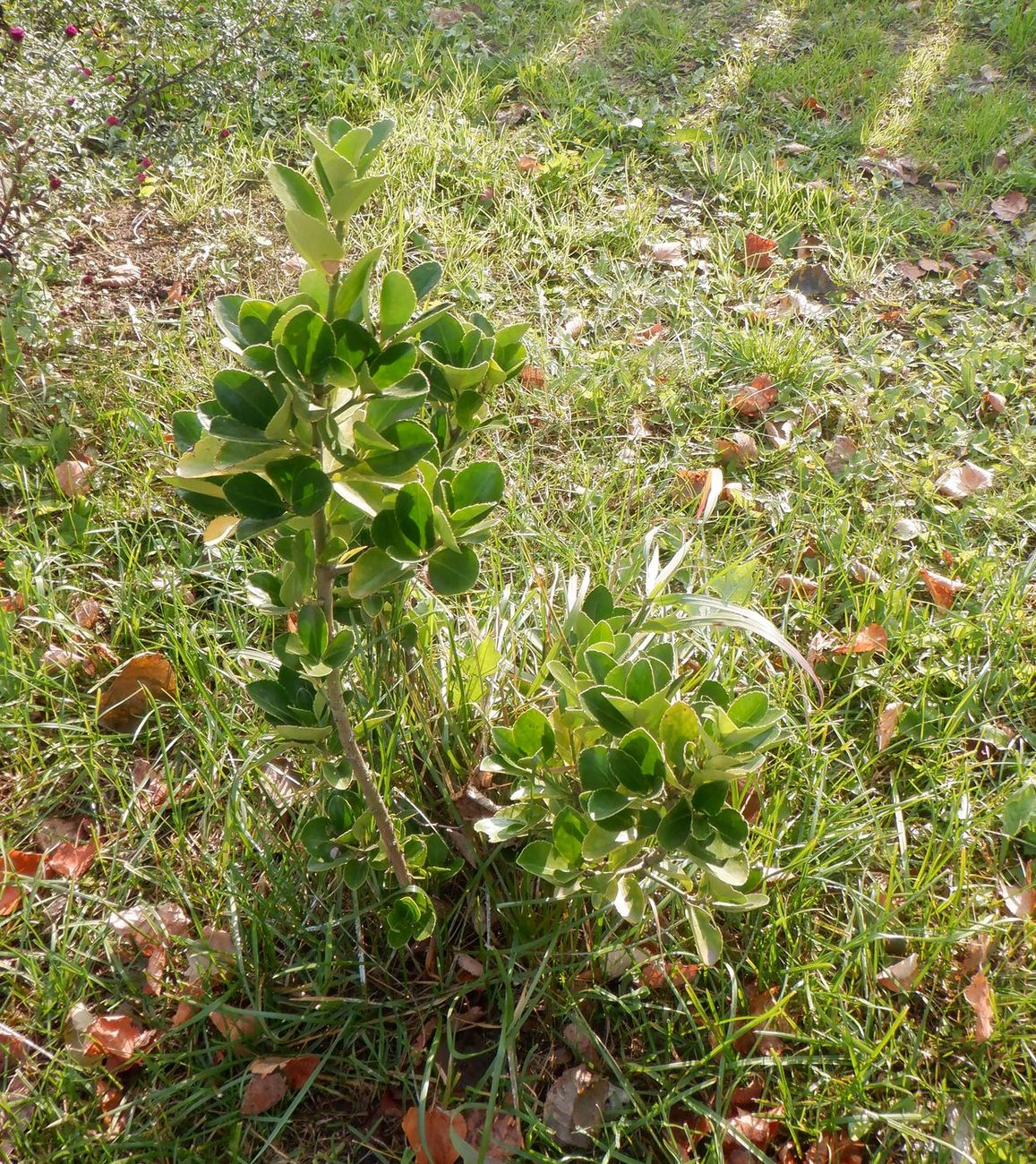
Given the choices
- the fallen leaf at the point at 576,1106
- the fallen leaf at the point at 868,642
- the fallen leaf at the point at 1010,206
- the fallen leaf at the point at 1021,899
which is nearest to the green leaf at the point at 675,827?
the fallen leaf at the point at 576,1106

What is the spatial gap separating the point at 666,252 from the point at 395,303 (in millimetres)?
2431

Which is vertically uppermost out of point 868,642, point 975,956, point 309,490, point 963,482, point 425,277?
point 425,277

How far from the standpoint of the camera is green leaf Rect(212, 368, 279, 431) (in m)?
0.88

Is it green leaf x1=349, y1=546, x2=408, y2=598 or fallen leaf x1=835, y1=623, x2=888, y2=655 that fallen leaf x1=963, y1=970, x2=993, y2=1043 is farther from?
green leaf x1=349, y1=546, x2=408, y2=598

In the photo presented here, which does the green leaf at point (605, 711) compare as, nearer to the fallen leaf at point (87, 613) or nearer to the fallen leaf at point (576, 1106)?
the fallen leaf at point (576, 1106)

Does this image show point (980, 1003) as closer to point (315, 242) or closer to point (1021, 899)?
point (1021, 899)

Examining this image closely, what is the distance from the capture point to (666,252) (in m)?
3.10

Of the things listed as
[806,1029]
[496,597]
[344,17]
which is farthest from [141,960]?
[344,17]

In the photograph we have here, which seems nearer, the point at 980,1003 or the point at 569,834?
the point at 569,834

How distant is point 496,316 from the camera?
2730 mm

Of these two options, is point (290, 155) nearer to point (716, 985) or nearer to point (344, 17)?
point (344, 17)

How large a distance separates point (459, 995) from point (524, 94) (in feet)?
12.4

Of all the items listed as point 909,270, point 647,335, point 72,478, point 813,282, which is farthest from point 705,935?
point 909,270

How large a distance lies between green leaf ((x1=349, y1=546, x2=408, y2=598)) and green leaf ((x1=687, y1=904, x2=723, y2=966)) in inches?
25.5
